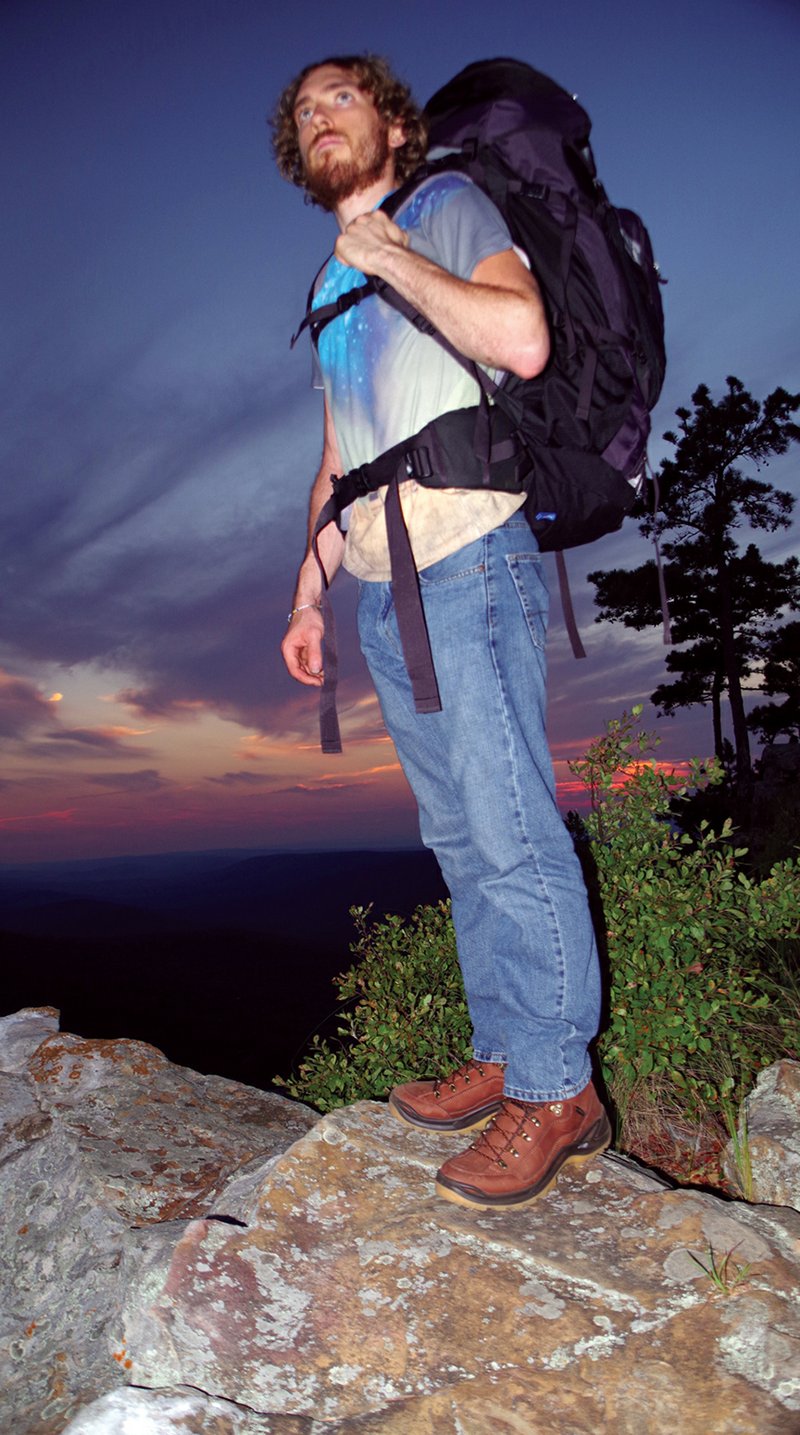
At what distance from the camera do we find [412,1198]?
232cm

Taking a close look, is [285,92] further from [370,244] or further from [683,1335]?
[683,1335]

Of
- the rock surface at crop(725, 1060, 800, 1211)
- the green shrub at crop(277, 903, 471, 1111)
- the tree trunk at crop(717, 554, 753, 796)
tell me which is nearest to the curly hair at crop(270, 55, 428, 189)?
the rock surface at crop(725, 1060, 800, 1211)

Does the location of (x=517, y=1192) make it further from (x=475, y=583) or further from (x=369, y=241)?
(x=369, y=241)

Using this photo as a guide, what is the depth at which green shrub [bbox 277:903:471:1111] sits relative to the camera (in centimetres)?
387

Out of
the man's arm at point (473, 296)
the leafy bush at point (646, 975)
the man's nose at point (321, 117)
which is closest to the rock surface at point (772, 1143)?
the leafy bush at point (646, 975)

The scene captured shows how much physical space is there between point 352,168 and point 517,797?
1.77 meters

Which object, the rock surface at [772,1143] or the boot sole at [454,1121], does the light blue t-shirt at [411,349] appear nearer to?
the boot sole at [454,1121]

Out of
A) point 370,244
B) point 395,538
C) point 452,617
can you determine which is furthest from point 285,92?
point 452,617

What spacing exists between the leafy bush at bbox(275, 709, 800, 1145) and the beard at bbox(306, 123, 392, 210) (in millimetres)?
2593

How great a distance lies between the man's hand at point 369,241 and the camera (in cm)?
222

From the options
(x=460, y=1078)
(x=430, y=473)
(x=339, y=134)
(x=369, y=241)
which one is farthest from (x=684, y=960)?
(x=339, y=134)

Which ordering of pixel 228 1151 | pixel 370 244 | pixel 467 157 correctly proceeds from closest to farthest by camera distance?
pixel 370 244
pixel 467 157
pixel 228 1151

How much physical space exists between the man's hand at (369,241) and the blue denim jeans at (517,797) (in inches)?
28.5

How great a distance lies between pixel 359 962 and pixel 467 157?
3.75 m
